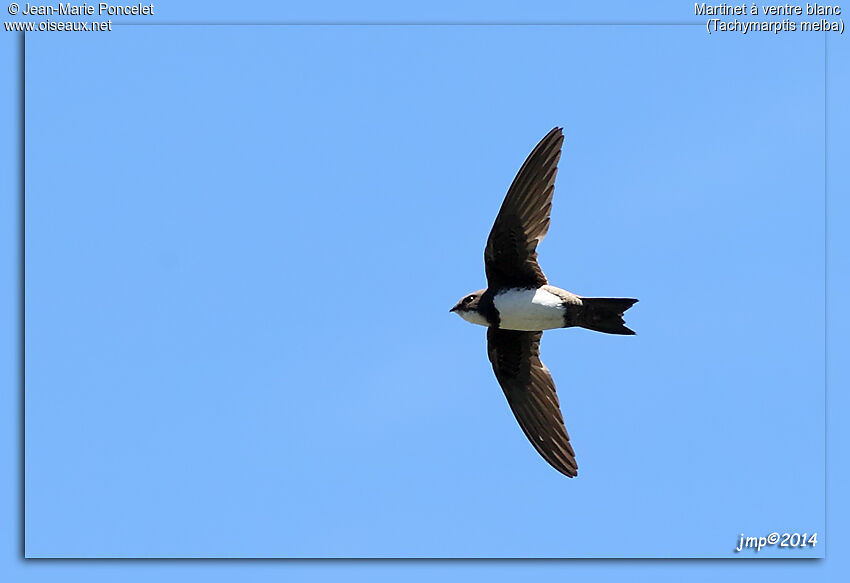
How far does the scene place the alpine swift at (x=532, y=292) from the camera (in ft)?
36.5

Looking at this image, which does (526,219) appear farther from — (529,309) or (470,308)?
(470,308)

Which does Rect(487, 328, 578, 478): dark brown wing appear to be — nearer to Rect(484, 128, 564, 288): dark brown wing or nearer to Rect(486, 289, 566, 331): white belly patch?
Rect(486, 289, 566, 331): white belly patch

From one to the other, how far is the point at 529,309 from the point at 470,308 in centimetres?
52

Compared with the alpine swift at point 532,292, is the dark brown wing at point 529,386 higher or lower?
lower

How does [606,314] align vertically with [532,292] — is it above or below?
below

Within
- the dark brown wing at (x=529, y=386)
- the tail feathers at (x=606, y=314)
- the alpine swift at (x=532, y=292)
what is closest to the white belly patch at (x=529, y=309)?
the alpine swift at (x=532, y=292)

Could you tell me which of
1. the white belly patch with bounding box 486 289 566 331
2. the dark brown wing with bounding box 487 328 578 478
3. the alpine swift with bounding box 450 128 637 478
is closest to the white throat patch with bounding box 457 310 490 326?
the alpine swift with bounding box 450 128 637 478

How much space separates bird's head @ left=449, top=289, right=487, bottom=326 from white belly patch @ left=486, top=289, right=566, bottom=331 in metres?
0.17

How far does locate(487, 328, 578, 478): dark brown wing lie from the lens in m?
11.9

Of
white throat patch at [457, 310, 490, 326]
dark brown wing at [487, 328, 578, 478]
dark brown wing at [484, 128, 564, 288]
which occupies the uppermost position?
dark brown wing at [484, 128, 564, 288]

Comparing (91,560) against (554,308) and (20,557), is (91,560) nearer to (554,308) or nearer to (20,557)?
(20,557)

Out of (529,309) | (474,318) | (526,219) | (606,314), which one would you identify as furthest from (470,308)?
(606,314)

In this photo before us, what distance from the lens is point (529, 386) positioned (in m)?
12.1

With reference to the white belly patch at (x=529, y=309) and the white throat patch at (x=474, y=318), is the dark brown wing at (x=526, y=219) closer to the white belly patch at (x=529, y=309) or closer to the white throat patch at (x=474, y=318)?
the white belly patch at (x=529, y=309)
